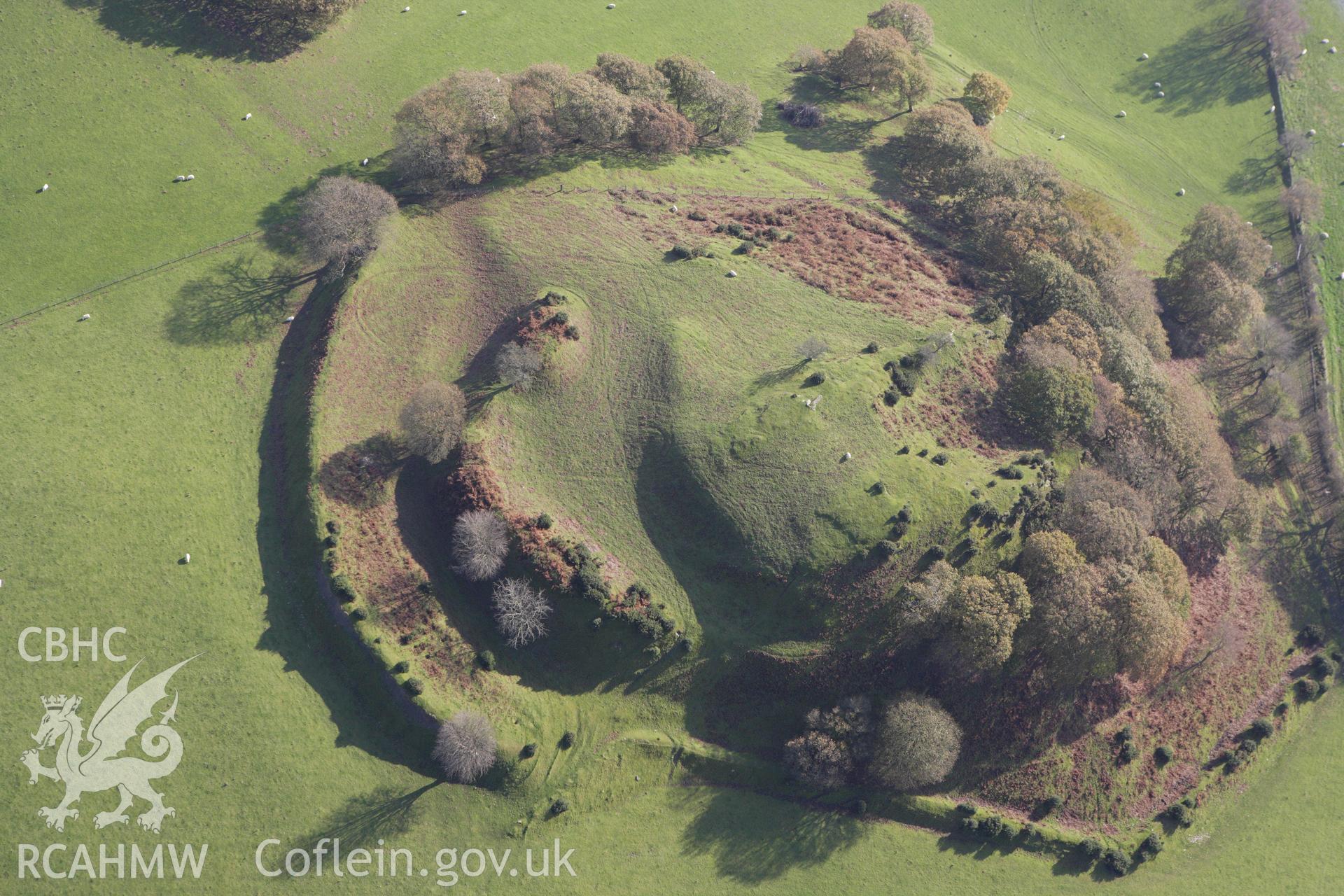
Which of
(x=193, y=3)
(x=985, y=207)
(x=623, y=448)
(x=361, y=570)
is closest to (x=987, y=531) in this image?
(x=623, y=448)

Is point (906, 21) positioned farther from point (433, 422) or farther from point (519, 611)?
point (519, 611)

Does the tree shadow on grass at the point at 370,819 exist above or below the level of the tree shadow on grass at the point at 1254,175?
below

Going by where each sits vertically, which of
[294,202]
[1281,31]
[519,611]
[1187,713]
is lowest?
[519,611]

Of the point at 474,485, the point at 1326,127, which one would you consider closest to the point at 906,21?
the point at 1326,127

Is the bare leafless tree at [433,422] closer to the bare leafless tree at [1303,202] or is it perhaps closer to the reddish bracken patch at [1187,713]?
the reddish bracken patch at [1187,713]

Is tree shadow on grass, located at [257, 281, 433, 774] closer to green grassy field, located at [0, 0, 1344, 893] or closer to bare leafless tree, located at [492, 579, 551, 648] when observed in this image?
green grassy field, located at [0, 0, 1344, 893]

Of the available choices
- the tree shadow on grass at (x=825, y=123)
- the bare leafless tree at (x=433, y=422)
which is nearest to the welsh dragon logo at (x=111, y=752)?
the bare leafless tree at (x=433, y=422)
